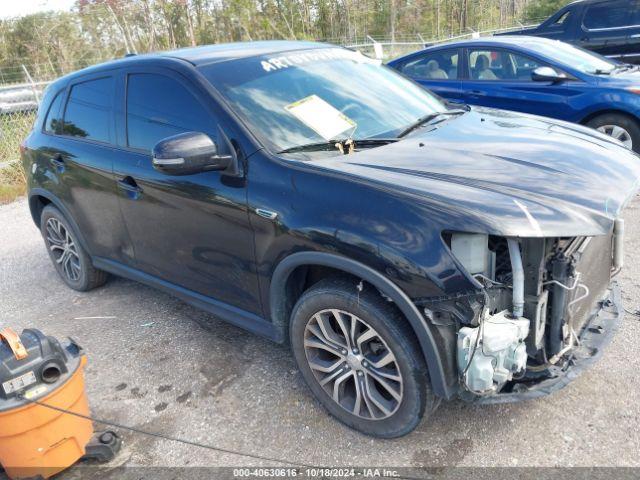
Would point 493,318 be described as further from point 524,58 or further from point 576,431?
point 524,58

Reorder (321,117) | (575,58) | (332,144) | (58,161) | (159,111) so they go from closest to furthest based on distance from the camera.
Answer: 1. (332,144)
2. (321,117)
3. (159,111)
4. (58,161)
5. (575,58)

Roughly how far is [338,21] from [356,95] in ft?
69.0

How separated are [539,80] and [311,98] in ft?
13.4

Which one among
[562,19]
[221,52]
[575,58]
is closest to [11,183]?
[221,52]

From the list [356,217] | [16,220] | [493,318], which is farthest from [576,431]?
[16,220]

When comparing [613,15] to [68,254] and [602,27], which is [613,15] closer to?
[602,27]

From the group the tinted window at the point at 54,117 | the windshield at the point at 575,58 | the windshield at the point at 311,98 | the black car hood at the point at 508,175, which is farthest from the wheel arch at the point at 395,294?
the windshield at the point at 575,58

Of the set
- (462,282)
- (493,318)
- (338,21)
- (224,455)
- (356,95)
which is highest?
(338,21)

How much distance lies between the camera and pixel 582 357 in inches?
97.7

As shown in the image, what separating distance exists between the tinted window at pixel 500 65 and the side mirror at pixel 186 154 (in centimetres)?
484

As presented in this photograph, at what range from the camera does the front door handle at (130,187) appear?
11.1 feet

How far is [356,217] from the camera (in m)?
2.32

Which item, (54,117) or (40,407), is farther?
(54,117)

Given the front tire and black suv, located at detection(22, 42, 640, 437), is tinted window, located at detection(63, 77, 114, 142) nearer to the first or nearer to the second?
black suv, located at detection(22, 42, 640, 437)
